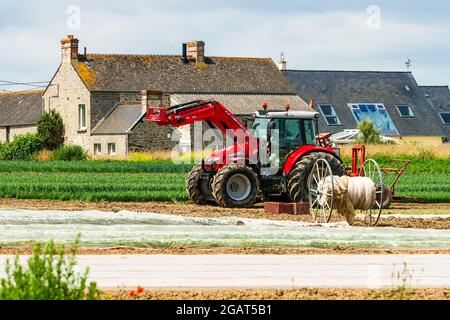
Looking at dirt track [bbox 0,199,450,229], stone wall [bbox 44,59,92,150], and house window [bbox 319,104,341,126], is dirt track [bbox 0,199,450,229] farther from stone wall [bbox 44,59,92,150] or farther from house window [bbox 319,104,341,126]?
house window [bbox 319,104,341,126]

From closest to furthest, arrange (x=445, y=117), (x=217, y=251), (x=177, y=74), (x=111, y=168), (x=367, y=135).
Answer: (x=217, y=251), (x=111, y=168), (x=367, y=135), (x=177, y=74), (x=445, y=117)

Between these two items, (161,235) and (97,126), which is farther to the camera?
(97,126)

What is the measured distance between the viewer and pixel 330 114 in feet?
257

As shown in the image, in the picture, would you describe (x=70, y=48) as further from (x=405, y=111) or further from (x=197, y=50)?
(x=405, y=111)

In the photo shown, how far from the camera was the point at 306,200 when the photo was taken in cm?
2728

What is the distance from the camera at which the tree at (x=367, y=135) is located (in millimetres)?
64100

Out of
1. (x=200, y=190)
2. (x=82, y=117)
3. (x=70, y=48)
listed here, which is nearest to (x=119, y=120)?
(x=82, y=117)

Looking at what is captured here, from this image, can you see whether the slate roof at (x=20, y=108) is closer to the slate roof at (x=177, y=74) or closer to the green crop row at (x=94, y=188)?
the slate roof at (x=177, y=74)

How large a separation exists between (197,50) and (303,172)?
49.0m

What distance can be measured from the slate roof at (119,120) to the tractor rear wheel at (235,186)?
38.0m

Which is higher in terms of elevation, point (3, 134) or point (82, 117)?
point (82, 117)
